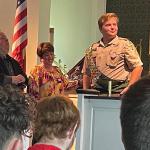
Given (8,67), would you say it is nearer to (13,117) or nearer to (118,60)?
(118,60)

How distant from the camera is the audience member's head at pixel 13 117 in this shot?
36.7 inches

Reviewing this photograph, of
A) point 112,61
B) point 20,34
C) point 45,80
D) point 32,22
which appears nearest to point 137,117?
point 112,61

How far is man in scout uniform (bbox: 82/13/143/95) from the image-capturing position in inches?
169

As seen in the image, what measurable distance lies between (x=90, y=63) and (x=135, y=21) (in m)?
5.13

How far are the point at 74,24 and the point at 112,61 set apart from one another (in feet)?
17.8

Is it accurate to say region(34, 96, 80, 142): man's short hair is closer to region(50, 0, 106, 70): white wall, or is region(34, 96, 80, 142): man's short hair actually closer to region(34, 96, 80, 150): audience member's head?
region(34, 96, 80, 150): audience member's head

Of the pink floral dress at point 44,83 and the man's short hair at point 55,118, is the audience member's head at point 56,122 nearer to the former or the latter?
the man's short hair at point 55,118

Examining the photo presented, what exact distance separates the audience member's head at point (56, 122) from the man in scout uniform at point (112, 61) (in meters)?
1.78

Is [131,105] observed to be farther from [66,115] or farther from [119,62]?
[119,62]

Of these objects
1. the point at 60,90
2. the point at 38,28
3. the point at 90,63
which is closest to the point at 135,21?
the point at 38,28

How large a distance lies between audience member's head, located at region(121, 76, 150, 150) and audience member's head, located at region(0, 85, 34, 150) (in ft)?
0.64

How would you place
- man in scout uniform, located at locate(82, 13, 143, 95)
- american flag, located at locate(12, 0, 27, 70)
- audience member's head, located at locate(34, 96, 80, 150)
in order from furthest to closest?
american flag, located at locate(12, 0, 27, 70) < man in scout uniform, located at locate(82, 13, 143, 95) < audience member's head, located at locate(34, 96, 80, 150)

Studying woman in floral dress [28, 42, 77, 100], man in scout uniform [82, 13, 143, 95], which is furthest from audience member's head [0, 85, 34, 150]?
woman in floral dress [28, 42, 77, 100]

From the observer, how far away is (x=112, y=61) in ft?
14.3
